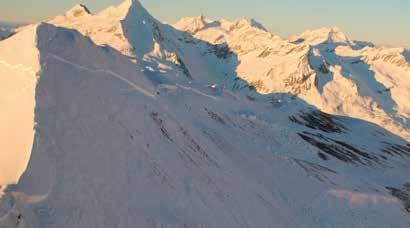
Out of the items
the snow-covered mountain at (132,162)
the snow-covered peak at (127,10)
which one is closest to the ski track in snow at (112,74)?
the snow-covered mountain at (132,162)

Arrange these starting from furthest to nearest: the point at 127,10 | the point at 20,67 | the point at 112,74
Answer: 1. the point at 127,10
2. the point at 112,74
3. the point at 20,67

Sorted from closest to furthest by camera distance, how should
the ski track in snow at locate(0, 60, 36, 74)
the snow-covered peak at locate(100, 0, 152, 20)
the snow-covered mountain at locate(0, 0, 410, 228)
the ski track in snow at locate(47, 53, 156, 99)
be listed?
1. the snow-covered mountain at locate(0, 0, 410, 228)
2. the ski track in snow at locate(0, 60, 36, 74)
3. the ski track in snow at locate(47, 53, 156, 99)
4. the snow-covered peak at locate(100, 0, 152, 20)

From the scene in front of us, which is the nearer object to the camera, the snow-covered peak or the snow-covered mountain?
the snow-covered mountain

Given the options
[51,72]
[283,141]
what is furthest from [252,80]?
[51,72]

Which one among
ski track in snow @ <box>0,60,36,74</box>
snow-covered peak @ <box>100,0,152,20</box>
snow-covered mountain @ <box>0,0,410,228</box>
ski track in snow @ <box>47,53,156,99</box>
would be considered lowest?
snow-covered mountain @ <box>0,0,410,228</box>

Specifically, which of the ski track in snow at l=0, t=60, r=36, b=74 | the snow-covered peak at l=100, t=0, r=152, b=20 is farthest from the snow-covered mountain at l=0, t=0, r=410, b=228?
the snow-covered peak at l=100, t=0, r=152, b=20

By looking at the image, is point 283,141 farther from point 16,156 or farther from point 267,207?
point 16,156

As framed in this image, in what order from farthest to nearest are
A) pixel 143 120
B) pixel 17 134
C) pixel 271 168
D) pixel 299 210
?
pixel 271 168 → pixel 299 210 → pixel 143 120 → pixel 17 134

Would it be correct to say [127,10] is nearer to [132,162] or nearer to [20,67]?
[20,67]

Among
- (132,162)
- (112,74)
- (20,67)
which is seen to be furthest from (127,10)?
(132,162)

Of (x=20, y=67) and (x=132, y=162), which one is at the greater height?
(x=20, y=67)

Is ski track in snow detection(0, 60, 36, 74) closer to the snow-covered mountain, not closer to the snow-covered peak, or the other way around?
the snow-covered mountain
